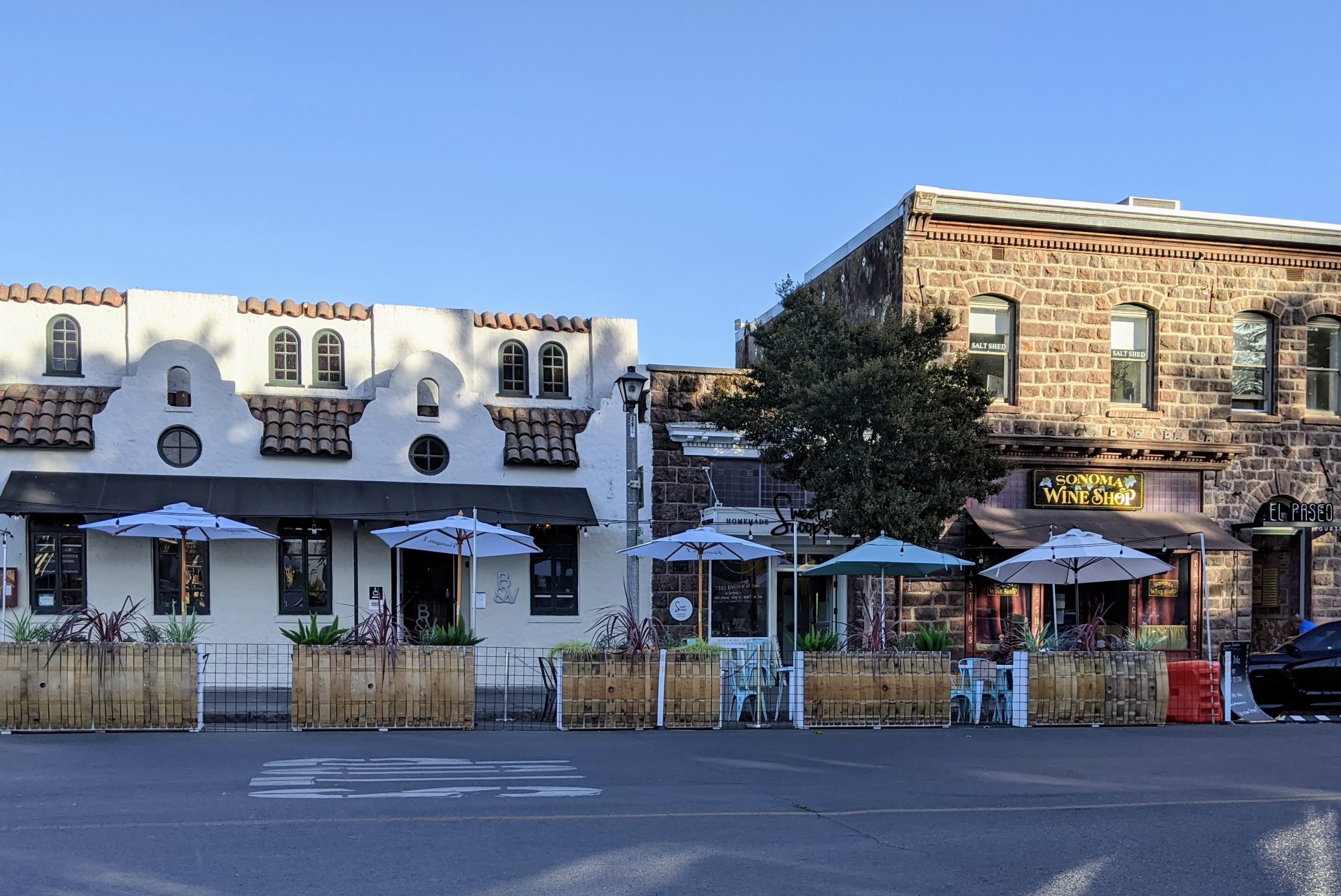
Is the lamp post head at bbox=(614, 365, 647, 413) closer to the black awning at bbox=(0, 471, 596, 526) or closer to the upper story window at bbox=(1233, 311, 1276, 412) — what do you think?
→ the black awning at bbox=(0, 471, 596, 526)

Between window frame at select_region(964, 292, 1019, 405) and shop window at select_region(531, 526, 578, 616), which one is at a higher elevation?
window frame at select_region(964, 292, 1019, 405)

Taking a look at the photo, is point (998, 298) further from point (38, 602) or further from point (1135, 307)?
point (38, 602)

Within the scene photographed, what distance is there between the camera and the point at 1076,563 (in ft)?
57.1

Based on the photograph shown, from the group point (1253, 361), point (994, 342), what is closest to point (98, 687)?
point (994, 342)

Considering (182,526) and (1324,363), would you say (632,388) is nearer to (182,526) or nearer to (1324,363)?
(182,526)

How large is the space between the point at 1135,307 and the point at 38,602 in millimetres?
18391

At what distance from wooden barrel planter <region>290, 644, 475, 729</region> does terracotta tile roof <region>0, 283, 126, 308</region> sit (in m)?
8.21

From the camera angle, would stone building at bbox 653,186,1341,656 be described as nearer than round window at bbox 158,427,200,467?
No

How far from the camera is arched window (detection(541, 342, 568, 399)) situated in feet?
67.5

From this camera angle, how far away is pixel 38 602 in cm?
1791

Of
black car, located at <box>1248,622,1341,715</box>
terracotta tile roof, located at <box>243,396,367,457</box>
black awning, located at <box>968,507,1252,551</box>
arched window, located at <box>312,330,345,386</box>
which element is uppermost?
arched window, located at <box>312,330,345,386</box>

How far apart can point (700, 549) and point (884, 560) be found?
2522mm

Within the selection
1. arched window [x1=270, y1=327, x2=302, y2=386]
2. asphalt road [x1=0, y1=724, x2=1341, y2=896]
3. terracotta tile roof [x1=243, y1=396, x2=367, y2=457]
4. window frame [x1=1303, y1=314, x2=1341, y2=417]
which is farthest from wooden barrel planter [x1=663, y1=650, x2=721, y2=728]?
window frame [x1=1303, y1=314, x2=1341, y2=417]

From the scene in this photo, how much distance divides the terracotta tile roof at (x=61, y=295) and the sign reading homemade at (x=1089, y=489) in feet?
49.3
